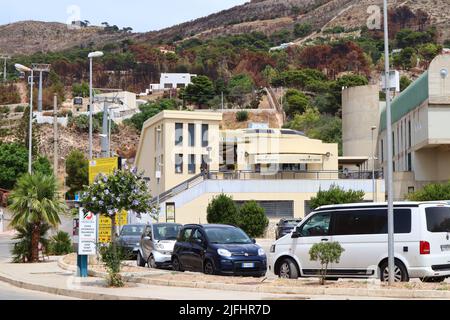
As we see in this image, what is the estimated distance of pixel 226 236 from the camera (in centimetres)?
2339

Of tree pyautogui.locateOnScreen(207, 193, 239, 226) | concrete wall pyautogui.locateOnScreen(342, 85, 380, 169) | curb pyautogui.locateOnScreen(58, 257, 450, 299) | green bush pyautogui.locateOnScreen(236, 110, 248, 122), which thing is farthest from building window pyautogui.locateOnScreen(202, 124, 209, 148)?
green bush pyautogui.locateOnScreen(236, 110, 248, 122)

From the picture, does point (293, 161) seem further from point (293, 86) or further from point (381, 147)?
point (293, 86)

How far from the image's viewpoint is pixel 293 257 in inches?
811

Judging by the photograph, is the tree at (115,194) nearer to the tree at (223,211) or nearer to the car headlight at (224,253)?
the car headlight at (224,253)

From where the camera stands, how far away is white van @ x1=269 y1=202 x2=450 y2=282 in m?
18.5

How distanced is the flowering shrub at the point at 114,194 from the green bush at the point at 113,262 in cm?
137

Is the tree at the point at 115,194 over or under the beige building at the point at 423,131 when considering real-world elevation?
under

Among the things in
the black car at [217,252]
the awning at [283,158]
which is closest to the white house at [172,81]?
the awning at [283,158]

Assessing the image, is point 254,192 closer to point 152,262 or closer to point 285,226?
point 285,226

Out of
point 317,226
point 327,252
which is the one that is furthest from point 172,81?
point 327,252

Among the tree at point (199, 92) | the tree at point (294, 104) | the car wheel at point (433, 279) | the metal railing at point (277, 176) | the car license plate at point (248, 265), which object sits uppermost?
the tree at point (199, 92)

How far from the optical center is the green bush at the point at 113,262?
1962 cm

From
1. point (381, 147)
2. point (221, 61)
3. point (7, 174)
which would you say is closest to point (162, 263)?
point (381, 147)

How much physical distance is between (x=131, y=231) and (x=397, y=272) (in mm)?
16410
